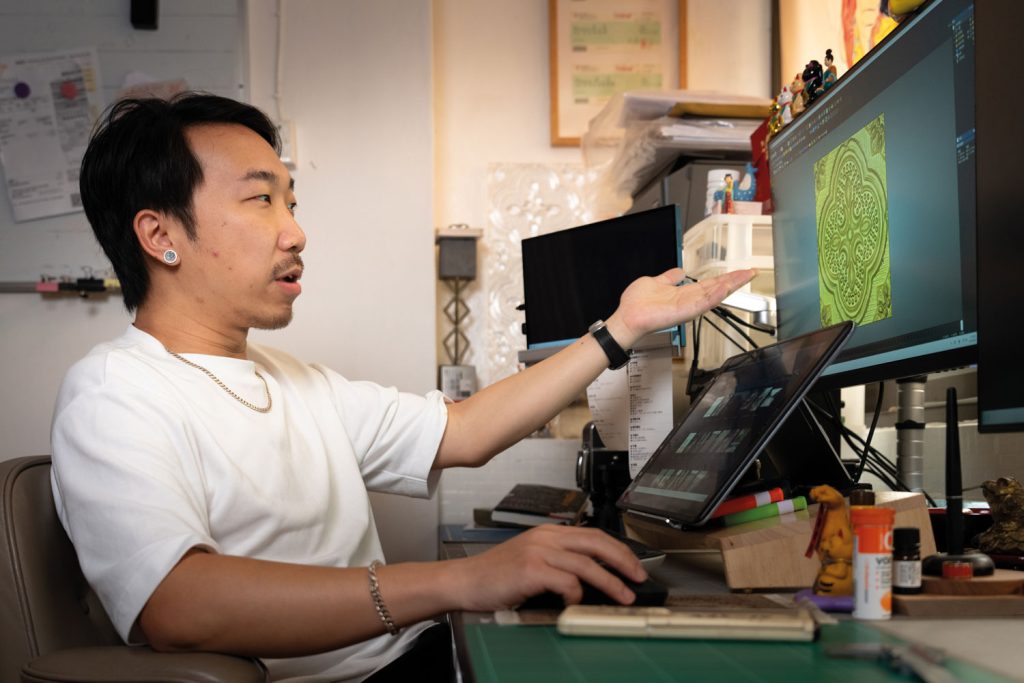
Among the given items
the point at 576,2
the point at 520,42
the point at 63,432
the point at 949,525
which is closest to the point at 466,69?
the point at 520,42

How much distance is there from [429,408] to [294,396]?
21 centimetres

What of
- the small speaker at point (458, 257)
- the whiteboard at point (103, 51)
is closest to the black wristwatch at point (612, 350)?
the small speaker at point (458, 257)

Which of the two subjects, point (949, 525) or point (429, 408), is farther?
point (429, 408)

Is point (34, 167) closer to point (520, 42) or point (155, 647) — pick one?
point (520, 42)

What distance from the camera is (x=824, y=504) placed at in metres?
0.94

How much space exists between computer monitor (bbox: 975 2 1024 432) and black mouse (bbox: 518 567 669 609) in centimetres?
35

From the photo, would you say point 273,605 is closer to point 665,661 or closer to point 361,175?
point 665,661

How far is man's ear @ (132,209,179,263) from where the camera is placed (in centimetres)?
134

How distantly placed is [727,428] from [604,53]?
6.60ft

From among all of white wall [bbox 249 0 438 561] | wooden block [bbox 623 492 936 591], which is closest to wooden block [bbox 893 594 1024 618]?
wooden block [bbox 623 492 936 591]

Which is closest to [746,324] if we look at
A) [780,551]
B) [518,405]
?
[518,405]

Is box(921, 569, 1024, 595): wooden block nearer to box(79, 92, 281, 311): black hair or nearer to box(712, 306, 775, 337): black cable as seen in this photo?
box(712, 306, 775, 337): black cable

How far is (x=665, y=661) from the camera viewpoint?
0.73 metres

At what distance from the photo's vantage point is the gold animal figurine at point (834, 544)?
3.06ft
